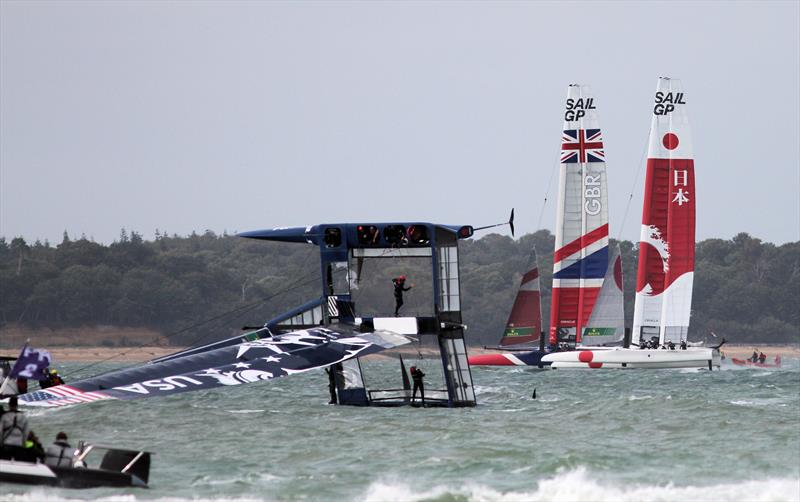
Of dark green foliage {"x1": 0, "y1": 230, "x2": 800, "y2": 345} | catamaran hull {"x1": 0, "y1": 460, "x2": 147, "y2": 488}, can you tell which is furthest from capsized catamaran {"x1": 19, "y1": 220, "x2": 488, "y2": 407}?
dark green foliage {"x1": 0, "y1": 230, "x2": 800, "y2": 345}

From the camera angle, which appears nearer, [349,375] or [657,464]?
[657,464]

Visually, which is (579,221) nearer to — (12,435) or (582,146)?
(582,146)

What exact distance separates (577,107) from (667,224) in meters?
7.86

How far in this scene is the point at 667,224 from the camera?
77.1m

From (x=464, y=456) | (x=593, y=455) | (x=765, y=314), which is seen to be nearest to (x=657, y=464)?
(x=593, y=455)

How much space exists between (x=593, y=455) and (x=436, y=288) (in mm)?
10946

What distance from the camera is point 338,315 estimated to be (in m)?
40.1

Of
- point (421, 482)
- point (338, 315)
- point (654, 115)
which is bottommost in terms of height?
point (421, 482)

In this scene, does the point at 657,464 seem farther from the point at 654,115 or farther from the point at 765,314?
the point at 765,314

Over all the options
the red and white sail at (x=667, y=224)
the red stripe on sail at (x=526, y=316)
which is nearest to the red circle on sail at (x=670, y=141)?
the red and white sail at (x=667, y=224)

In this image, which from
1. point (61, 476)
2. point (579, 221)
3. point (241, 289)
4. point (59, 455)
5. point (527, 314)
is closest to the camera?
point (61, 476)

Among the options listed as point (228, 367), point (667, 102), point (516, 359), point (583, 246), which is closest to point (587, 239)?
point (583, 246)

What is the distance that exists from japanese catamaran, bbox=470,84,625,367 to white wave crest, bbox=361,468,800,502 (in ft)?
164

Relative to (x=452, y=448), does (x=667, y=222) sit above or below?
above
